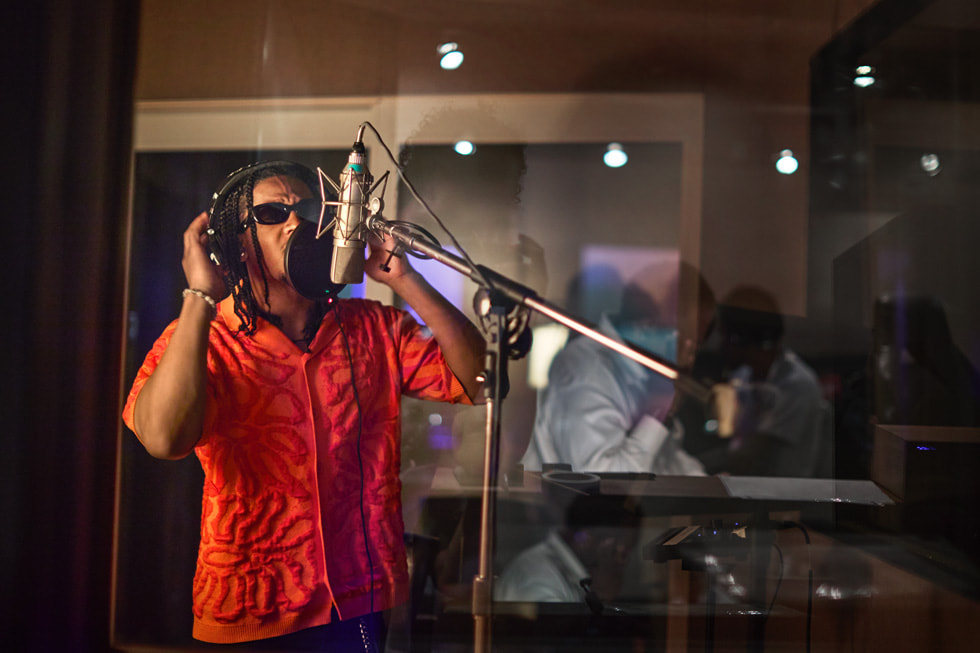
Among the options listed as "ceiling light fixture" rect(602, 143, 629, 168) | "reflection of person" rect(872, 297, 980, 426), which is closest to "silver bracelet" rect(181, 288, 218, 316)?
"ceiling light fixture" rect(602, 143, 629, 168)

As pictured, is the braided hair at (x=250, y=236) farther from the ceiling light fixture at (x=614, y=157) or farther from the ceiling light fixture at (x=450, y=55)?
the ceiling light fixture at (x=614, y=157)

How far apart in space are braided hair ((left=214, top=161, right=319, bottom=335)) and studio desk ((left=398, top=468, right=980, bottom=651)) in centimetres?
37

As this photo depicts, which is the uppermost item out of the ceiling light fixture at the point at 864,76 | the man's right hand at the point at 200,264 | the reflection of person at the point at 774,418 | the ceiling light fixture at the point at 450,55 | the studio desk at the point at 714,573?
the ceiling light fixture at the point at 864,76

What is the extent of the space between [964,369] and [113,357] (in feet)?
4.87

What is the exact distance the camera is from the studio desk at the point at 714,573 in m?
1.06

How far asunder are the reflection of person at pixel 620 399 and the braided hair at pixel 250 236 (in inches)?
18.0

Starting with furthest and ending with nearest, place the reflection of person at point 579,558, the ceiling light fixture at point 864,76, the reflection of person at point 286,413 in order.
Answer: the ceiling light fixture at point 864,76, the reflection of person at point 579,558, the reflection of person at point 286,413

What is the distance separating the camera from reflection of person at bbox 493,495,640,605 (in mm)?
1084

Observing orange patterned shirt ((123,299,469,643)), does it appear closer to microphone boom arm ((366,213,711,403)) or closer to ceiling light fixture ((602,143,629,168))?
microphone boom arm ((366,213,711,403))

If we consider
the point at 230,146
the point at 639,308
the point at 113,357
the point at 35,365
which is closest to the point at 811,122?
the point at 639,308

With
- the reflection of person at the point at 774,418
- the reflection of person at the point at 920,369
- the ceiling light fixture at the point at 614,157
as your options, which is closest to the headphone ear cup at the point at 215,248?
the ceiling light fixture at the point at 614,157

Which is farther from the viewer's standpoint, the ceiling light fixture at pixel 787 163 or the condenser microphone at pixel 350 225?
the ceiling light fixture at pixel 787 163

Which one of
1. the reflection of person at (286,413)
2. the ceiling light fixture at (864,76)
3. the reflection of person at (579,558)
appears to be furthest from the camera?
the ceiling light fixture at (864,76)

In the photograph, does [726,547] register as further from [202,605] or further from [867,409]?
[202,605]
